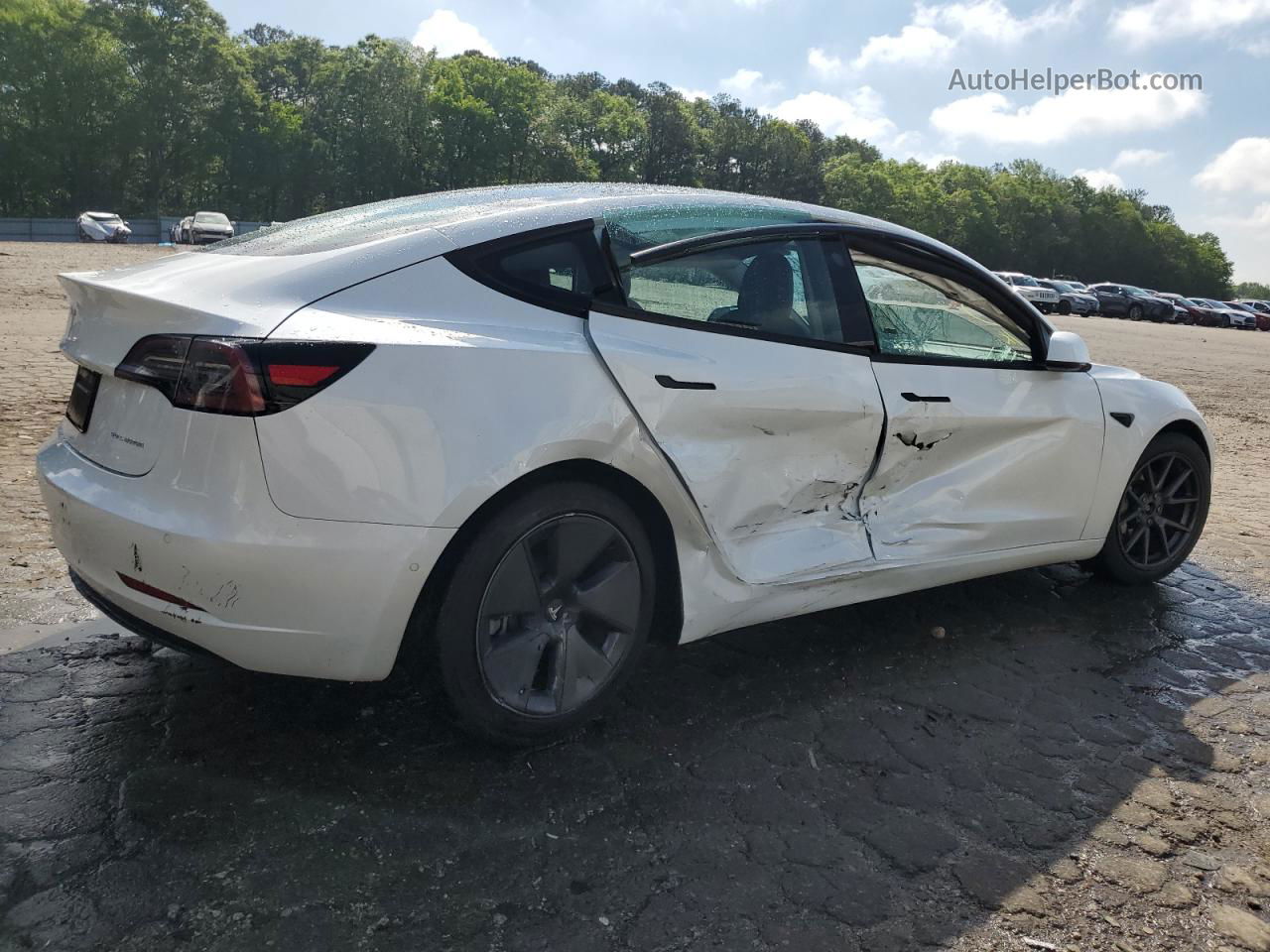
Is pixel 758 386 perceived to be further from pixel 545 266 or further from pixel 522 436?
pixel 522 436

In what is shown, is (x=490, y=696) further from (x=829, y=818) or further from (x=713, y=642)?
(x=713, y=642)

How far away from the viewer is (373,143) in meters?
75.8

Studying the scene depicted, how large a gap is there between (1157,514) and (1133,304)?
53841 mm

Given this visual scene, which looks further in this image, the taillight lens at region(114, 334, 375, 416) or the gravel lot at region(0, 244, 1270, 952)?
the taillight lens at region(114, 334, 375, 416)

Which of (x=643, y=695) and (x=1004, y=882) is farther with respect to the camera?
(x=643, y=695)

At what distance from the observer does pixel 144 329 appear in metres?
2.61

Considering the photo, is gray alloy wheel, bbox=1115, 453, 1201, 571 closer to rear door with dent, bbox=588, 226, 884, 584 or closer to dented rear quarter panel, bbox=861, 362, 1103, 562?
dented rear quarter panel, bbox=861, 362, 1103, 562

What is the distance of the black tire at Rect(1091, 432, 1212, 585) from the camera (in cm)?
459

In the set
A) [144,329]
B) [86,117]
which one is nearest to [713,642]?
[144,329]

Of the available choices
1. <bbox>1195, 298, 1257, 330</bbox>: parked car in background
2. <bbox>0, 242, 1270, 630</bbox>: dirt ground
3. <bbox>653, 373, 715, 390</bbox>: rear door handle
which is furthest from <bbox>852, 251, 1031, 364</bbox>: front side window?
<bbox>1195, 298, 1257, 330</bbox>: parked car in background

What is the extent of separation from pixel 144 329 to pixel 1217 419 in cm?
1158

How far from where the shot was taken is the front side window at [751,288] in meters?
3.04

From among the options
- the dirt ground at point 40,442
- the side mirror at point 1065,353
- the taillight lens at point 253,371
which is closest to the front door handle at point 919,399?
the side mirror at point 1065,353

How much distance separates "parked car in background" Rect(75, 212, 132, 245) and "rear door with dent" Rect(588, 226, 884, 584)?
5071 cm
